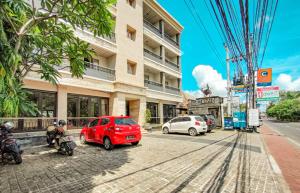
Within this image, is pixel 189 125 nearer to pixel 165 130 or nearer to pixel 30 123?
pixel 165 130

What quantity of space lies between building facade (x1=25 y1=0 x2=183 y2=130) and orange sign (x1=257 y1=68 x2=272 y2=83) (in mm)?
10157

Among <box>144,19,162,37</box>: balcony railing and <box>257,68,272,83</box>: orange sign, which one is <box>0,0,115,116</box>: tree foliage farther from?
<box>257,68,272,83</box>: orange sign

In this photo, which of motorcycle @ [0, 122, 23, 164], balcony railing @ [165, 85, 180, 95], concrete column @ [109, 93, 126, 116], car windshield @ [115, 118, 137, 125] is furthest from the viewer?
balcony railing @ [165, 85, 180, 95]

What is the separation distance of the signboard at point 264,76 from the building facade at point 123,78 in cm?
1015

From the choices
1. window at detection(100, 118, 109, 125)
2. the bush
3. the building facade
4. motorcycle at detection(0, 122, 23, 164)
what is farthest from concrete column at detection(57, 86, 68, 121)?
the bush

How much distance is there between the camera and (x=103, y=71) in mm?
14312

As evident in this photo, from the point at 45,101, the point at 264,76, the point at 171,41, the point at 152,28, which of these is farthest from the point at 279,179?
the point at 171,41

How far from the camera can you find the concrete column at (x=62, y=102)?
1138cm

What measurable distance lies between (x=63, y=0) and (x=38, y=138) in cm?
860

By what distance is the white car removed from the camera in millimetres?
14656

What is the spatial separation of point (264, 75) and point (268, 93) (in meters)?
3.58

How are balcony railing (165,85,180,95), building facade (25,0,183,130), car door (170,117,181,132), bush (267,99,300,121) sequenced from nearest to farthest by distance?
building facade (25,0,183,130)
car door (170,117,181,132)
balcony railing (165,85,180,95)
bush (267,99,300,121)

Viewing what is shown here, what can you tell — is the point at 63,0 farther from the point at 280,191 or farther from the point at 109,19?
the point at 280,191

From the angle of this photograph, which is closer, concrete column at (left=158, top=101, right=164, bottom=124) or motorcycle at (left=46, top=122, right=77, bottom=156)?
motorcycle at (left=46, top=122, right=77, bottom=156)
